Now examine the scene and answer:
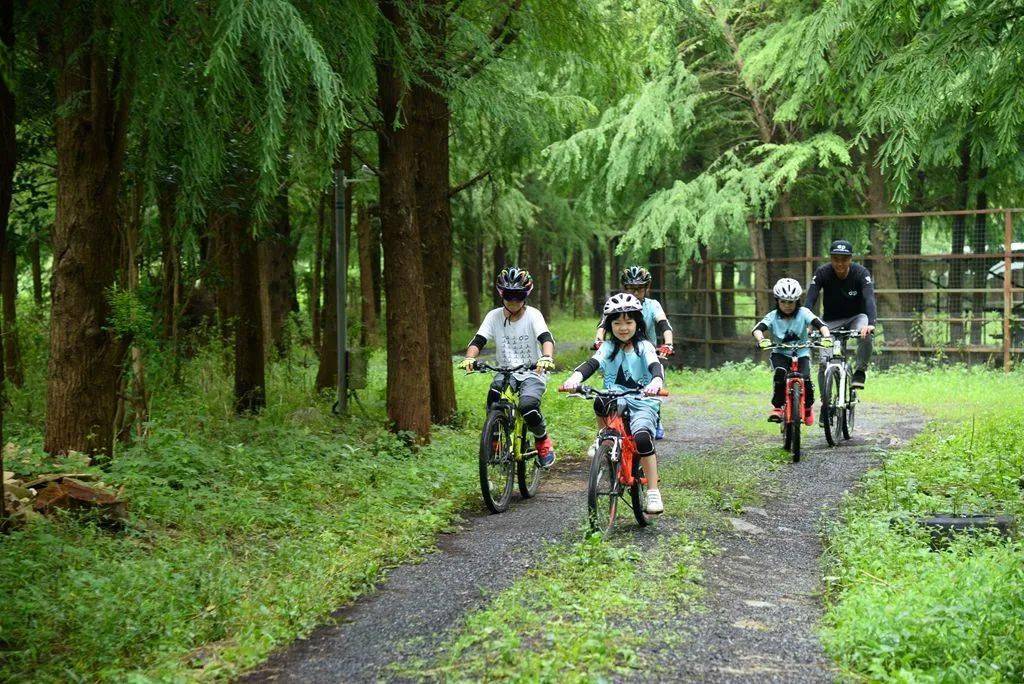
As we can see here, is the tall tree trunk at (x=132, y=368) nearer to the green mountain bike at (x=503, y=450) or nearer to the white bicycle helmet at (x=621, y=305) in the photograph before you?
the green mountain bike at (x=503, y=450)

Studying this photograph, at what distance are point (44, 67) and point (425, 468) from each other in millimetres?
4770

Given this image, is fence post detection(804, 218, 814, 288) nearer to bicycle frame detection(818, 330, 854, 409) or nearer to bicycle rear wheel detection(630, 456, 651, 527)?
bicycle frame detection(818, 330, 854, 409)

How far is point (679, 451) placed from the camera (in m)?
12.0

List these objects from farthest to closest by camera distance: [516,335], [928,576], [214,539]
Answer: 1. [516,335]
2. [214,539]
3. [928,576]

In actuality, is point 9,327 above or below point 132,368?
above

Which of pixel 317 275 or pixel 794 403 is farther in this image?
pixel 317 275

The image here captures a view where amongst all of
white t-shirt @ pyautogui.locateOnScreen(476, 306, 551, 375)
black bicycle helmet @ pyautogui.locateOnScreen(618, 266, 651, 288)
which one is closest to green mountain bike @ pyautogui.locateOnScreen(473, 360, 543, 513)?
white t-shirt @ pyautogui.locateOnScreen(476, 306, 551, 375)

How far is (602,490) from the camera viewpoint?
24.9 feet

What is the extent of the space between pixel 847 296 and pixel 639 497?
5.21 m

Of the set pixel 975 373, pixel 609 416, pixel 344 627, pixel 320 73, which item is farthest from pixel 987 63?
pixel 975 373

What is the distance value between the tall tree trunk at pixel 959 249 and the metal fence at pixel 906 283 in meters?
0.02

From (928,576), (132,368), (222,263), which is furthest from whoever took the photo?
(222,263)

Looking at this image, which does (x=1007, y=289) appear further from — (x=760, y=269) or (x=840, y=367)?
(x=840, y=367)

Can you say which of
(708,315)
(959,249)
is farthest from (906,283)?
(708,315)
